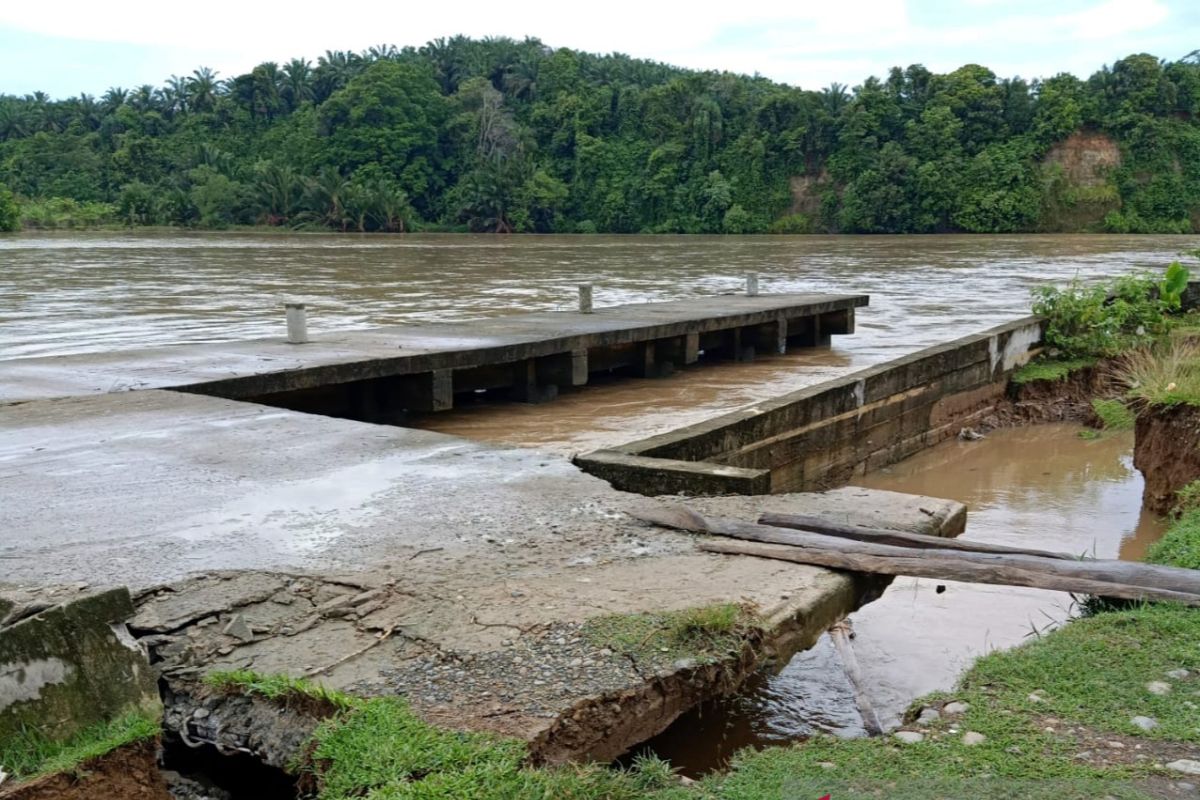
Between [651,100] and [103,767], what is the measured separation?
297 ft

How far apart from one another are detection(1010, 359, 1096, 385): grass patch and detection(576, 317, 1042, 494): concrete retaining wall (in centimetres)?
14

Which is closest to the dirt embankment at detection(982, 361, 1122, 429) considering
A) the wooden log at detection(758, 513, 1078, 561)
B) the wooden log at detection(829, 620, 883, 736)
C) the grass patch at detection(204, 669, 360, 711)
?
the wooden log at detection(758, 513, 1078, 561)

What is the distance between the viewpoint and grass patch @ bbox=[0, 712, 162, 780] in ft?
10.5

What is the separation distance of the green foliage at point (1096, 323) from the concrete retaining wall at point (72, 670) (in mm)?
13047

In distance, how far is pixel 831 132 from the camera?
82875mm

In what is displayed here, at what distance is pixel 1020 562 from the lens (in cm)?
480

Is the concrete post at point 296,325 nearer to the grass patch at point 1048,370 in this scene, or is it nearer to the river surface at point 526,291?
the river surface at point 526,291

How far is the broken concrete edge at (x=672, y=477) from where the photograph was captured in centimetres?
593

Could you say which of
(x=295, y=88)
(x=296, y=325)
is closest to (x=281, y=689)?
(x=296, y=325)

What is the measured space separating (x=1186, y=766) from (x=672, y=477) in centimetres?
301

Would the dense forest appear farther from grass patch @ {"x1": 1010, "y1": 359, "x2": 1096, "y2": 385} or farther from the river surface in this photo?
grass patch @ {"x1": 1010, "y1": 359, "x2": 1096, "y2": 385}

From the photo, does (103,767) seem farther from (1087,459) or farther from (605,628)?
(1087,459)

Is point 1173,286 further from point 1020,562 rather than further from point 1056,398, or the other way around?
point 1020,562

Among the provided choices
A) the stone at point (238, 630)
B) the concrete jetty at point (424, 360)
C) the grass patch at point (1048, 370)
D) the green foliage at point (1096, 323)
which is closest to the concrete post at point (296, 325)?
the concrete jetty at point (424, 360)
